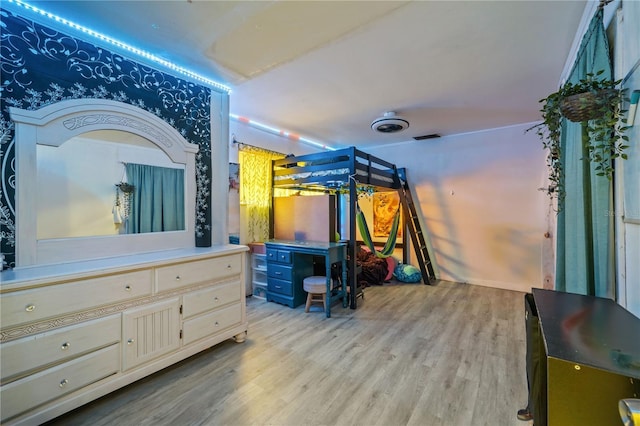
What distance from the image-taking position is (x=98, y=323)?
1609 mm

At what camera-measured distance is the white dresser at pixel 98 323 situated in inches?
53.2

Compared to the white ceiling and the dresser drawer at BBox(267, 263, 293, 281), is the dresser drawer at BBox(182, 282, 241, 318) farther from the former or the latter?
the white ceiling

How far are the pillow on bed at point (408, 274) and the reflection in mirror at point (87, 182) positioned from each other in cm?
383

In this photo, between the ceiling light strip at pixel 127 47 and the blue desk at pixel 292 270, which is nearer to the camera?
the ceiling light strip at pixel 127 47

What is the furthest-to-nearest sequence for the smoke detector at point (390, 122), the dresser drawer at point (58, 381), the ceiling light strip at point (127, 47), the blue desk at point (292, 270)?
the smoke detector at point (390, 122), the blue desk at point (292, 270), the ceiling light strip at point (127, 47), the dresser drawer at point (58, 381)

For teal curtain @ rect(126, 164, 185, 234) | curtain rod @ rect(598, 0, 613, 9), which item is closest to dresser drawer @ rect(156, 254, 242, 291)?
teal curtain @ rect(126, 164, 185, 234)

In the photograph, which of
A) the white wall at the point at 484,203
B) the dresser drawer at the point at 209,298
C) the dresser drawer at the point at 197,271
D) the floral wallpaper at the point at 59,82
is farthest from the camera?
the white wall at the point at 484,203

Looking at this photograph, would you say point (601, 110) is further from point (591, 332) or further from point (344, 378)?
point (344, 378)

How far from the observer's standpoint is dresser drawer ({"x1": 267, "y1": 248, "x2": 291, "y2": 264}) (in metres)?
3.36

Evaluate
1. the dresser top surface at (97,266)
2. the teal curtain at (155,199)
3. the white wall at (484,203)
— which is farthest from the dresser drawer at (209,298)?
the white wall at (484,203)

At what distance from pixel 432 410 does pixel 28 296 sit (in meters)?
2.37

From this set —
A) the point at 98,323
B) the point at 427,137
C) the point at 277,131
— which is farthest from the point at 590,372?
the point at 427,137

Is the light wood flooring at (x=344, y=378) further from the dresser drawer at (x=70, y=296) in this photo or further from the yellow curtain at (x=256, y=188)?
the yellow curtain at (x=256, y=188)

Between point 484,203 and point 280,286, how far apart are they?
3544 millimetres
